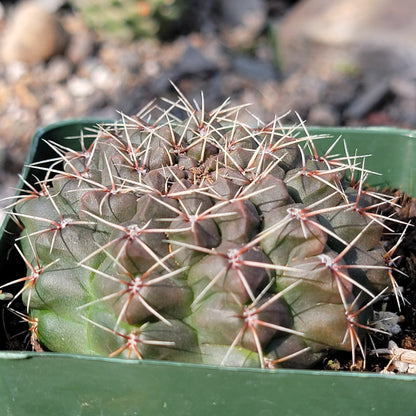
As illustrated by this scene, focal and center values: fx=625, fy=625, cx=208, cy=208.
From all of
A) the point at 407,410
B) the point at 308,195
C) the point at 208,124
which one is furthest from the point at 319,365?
the point at 208,124

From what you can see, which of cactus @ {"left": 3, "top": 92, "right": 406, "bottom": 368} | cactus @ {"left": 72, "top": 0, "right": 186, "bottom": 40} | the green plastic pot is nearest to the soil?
cactus @ {"left": 72, "top": 0, "right": 186, "bottom": 40}

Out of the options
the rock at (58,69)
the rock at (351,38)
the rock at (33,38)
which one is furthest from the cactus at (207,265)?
the rock at (33,38)

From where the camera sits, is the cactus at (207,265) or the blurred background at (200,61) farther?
the blurred background at (200,61)

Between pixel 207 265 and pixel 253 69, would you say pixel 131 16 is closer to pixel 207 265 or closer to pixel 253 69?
pixel 253 69

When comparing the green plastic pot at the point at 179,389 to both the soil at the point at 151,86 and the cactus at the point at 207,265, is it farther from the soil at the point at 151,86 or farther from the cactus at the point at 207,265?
the soil at the point at 151,86

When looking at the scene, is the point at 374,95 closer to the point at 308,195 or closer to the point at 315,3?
the point at 315,3

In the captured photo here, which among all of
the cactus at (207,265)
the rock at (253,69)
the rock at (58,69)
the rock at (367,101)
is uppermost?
the cactus at (207,265)

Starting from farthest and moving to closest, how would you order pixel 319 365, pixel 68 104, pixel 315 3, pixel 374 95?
pixel 315 3
pixel 68 104
pixel 374 95
pixel 319 365
